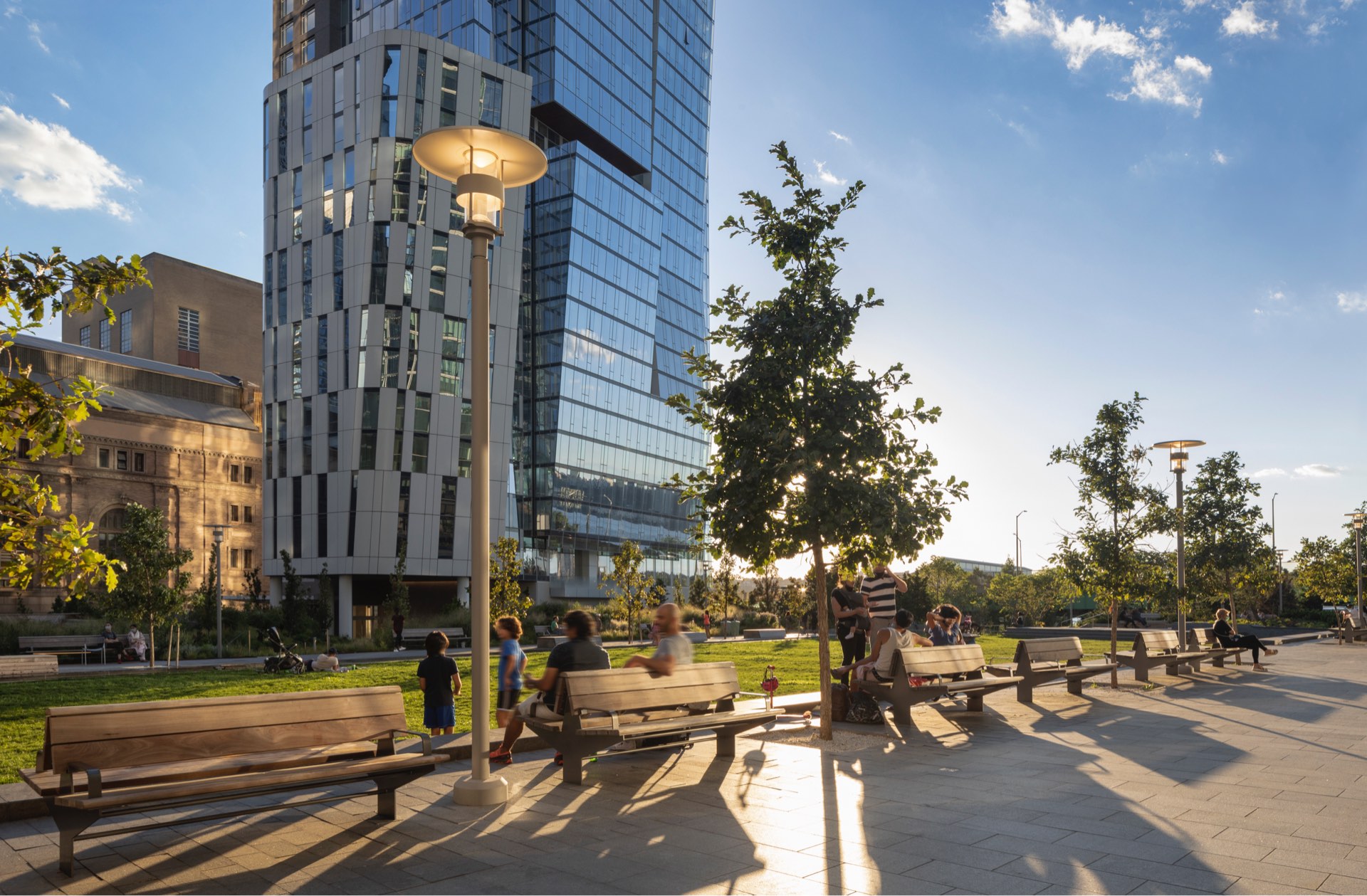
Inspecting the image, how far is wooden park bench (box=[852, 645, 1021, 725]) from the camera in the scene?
11164 mm

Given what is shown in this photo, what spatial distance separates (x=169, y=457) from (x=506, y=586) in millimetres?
45070

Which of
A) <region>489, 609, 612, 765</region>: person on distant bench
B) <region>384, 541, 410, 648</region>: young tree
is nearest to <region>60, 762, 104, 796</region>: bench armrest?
<region>489, 609, 612, 765</region>: person on distant bench

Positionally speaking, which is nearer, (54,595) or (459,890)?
(459,890)

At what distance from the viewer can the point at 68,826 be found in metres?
5.09

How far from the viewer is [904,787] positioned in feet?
25.1

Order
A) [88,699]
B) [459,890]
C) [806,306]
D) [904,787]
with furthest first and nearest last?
[88,699] → [806,306] → [904,787] → [459,890]

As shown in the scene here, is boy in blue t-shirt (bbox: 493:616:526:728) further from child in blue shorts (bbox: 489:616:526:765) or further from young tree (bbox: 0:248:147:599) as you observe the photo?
young tree (bbox: 0:248:147:599)

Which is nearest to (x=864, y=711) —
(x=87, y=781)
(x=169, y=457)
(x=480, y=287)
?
(x=480, y=287)

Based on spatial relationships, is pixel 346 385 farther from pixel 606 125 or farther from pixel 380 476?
pixel 606 125

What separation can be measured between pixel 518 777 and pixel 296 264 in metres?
46.2

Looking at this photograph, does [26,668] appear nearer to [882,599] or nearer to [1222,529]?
[882,599]

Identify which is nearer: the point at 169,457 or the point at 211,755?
the point at 211,755

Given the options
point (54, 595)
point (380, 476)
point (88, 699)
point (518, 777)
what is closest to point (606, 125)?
point (380, 476)

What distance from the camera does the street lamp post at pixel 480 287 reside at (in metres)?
6.91
